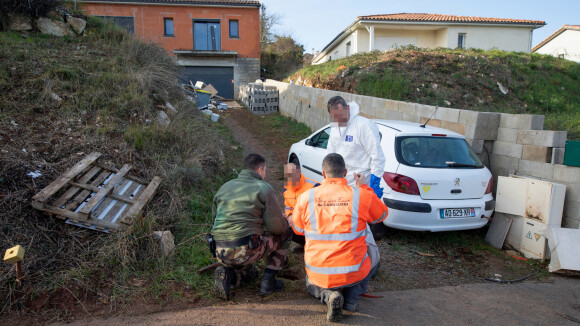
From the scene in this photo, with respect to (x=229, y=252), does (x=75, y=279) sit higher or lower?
lower

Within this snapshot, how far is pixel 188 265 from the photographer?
12.9 feet

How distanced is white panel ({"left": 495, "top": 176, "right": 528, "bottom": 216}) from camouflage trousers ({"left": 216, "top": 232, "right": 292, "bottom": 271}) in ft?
10.4

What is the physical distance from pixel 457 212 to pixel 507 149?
1.65 metres

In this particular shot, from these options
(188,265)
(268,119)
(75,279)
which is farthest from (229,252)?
(268,119)

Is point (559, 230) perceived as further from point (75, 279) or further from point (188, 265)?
point (75, 279)

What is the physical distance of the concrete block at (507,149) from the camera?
5.40 metres

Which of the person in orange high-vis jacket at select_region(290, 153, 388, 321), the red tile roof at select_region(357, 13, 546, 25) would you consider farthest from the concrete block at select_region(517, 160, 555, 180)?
the red tile roof at select_region(357, 13, 546, 25)

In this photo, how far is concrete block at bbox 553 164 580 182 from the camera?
4625mm

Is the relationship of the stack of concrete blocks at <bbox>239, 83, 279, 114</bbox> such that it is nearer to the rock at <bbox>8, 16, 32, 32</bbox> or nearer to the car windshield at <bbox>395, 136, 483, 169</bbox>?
the rock at <bbox>8, 16, 32, 32</bbox>

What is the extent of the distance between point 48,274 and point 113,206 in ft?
3.83

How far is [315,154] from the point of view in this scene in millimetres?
6055

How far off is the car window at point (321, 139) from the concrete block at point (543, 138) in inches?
108

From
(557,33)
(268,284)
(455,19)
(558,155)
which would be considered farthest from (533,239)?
(557,33)

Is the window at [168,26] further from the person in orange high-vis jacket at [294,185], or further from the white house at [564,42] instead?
the white house at [564,42]
